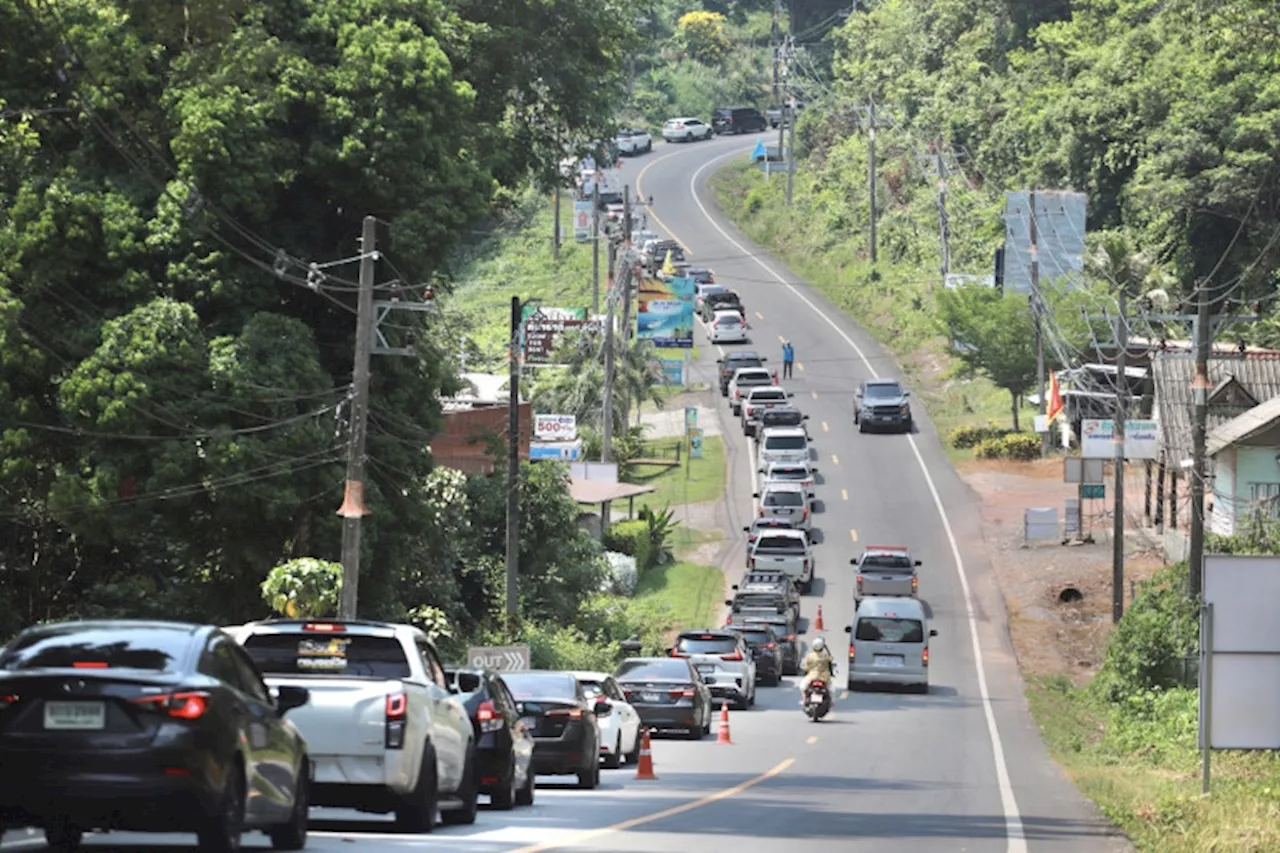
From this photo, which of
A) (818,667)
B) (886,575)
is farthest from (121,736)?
(886,575)

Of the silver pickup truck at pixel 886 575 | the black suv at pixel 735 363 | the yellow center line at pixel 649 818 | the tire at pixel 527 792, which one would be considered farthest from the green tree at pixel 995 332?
the tire at pixel 527 792

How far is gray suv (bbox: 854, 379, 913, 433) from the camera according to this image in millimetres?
82000

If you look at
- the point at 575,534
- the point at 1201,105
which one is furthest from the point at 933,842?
the point at 1201,105

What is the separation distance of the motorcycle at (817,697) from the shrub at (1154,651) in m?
7.94

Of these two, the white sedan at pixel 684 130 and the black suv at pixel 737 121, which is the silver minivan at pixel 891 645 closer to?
the white sedan at pixel 684 130

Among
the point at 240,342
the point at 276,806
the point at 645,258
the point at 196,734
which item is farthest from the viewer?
the point at 645,258

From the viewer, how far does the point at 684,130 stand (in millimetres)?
149875

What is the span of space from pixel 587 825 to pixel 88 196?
21.6 metres

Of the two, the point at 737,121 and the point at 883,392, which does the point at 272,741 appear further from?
the point at 737,121

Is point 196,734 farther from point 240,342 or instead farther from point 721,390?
point 721,390

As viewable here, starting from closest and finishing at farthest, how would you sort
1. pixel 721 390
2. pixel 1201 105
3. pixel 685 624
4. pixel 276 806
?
pixel 276 806 < pixel 685 624 < pixel 1201 105 < pixel 721 390

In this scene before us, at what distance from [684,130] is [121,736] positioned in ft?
457

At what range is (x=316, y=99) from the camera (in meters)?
38.8

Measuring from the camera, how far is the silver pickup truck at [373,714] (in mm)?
16672
